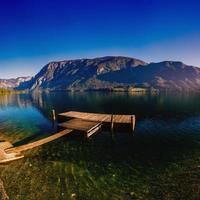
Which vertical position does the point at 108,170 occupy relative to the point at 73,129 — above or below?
below

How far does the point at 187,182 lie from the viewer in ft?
40.3

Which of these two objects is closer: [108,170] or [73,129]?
[108,170]

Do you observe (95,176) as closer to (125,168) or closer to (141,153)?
(125,168)

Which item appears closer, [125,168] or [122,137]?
[125,168]

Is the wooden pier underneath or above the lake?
above

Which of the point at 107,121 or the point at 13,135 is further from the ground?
the point at 107,121

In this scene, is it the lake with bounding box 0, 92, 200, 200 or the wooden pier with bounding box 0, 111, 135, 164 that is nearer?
the lake with bounding box 0, 92, 200, 200

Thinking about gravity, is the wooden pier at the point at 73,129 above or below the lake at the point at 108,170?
above

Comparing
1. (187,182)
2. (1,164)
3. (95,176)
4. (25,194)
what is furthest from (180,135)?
(1,164)

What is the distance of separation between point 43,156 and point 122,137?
12.2 m

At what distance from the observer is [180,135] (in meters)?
25.3

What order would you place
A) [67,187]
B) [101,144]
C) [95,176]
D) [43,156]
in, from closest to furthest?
[67,187], [95,176], [43,156], [101,144]

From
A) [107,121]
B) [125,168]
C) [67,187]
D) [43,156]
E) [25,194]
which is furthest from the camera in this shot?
[107,121]

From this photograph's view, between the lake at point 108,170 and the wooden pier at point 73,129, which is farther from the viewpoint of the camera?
the wooden pier at point 73,129
